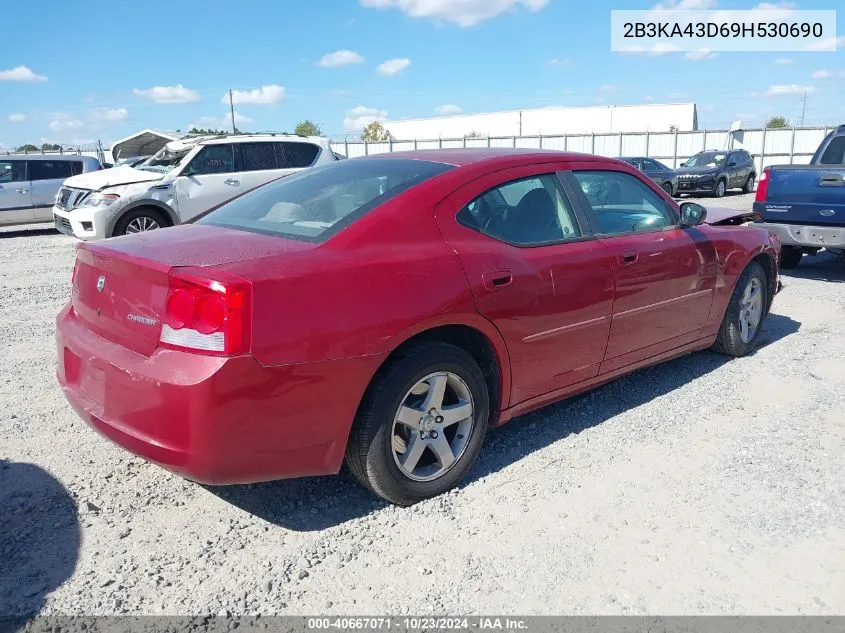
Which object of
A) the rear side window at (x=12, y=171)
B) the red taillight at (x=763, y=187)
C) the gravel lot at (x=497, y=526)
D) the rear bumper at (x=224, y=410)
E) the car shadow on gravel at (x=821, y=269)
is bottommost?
the gravel lot at (x=497, y=526)

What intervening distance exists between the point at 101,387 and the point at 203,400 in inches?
24.9

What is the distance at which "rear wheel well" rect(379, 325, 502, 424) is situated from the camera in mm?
3164

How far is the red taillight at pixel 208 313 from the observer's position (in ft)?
8.32

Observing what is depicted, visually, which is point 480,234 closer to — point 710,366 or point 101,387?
point 101,387

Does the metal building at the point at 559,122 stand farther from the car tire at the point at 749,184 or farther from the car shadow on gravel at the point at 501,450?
the car shadow on gravel at the point at 501,450

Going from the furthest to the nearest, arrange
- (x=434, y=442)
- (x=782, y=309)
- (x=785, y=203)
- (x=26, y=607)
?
(x=785, y=203)
(x=782, y=309)
(x=434, y=442)
(x=26, y=607)

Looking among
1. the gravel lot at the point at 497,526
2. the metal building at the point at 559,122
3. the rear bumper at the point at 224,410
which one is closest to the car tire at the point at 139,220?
the gravel lot at the point at 497,526

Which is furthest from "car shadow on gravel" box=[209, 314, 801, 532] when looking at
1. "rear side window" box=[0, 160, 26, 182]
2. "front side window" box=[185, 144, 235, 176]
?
"rear side window" box=[0, 160, 26, 182]

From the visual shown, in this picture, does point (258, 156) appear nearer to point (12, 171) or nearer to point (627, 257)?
point (12, 171)

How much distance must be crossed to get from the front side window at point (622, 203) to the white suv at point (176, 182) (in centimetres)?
723

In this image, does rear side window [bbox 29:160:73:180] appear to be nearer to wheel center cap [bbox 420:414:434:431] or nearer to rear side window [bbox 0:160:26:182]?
rear side window [bbox 0:160:26:182]

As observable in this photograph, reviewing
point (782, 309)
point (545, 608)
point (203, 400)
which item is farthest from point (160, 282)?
point (782, 309)

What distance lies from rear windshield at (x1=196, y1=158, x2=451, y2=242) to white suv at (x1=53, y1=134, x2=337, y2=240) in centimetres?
669

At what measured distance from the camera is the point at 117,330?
2883 mm
